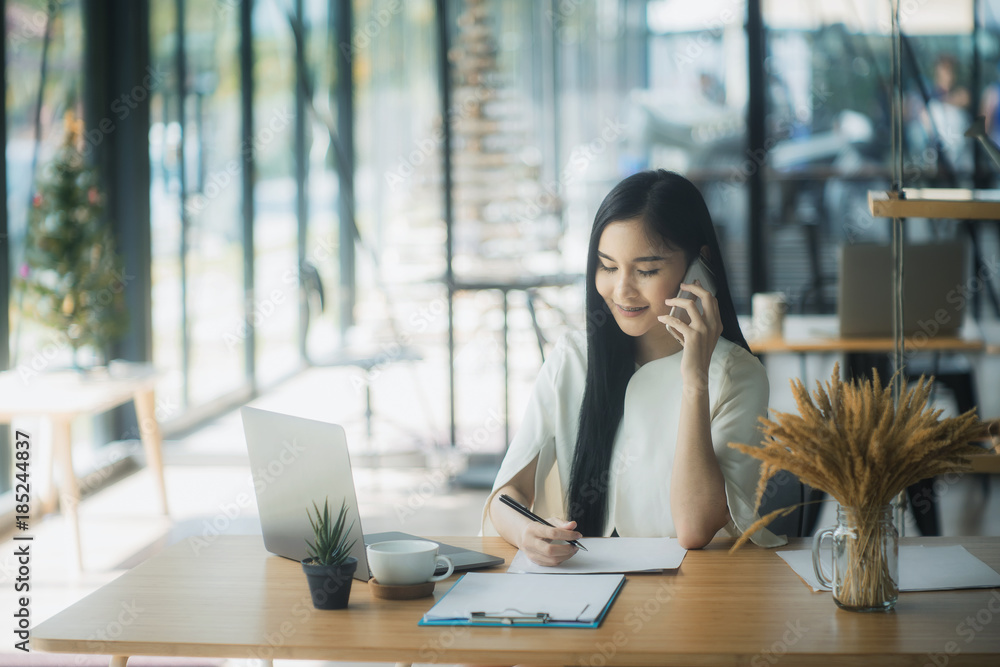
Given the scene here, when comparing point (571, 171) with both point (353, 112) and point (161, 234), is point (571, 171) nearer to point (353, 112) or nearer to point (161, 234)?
point (353, 112)

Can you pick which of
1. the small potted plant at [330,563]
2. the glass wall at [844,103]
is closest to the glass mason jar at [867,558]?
the small potted plant at [330,563]

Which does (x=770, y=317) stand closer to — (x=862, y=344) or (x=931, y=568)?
(x=862, y=344)

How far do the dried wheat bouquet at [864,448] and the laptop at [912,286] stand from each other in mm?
2657

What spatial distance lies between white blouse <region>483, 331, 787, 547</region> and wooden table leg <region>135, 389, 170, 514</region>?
2.73m

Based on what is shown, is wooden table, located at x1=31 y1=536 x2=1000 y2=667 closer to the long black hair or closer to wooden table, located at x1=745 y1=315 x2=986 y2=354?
the long black hair

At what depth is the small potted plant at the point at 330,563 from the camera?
139 centimetres

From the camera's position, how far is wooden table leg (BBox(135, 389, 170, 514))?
426 centimetres

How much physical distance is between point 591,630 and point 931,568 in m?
0.57

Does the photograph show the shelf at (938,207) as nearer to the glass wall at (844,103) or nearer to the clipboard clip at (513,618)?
the clipboard clip at (513,618)

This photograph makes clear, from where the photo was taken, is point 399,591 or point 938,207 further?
point 938,207

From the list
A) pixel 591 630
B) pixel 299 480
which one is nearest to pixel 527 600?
pixel 591 630

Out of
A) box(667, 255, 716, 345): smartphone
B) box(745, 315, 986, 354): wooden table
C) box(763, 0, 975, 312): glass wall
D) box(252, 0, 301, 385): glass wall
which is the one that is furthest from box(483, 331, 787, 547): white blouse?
box(763, 0, 975, 312): glass wall

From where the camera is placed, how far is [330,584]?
1.39m

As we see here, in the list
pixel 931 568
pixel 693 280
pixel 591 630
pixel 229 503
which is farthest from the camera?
pixel 229 503
